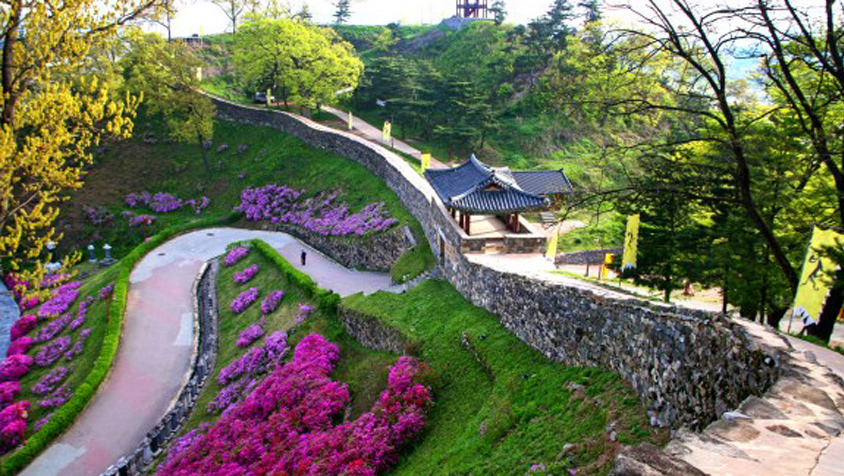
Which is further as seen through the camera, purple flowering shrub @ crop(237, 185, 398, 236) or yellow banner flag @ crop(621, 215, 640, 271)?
purple flowering shrub @ crop(237, 185, 398, 236)

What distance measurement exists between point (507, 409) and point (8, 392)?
20.8 meters

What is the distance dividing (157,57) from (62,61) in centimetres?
3668

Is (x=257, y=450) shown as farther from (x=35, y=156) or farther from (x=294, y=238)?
(x=294, y=238)

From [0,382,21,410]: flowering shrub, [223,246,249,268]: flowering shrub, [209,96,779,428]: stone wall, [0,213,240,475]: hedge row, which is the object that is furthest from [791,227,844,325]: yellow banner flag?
[223,246,249,268]: flowering shrub

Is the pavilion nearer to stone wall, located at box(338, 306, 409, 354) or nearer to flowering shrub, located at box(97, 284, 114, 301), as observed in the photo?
stone wall, located at box(338, 306, 409, 354)

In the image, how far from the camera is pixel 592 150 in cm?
4109

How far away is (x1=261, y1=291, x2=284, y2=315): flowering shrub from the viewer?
23453 millimetres

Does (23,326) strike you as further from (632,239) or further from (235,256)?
(632,239)

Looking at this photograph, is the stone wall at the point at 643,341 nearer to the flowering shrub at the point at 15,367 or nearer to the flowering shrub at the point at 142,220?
the flowering shrub at the point at 15,367

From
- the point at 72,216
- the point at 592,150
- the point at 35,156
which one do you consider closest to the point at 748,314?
the point at 35,156

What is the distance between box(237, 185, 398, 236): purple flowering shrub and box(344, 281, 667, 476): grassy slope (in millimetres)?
11902

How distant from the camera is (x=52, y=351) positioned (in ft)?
80.8

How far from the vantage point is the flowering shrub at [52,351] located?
2409cm

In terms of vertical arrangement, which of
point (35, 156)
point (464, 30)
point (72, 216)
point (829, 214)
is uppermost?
point (464, 30)
